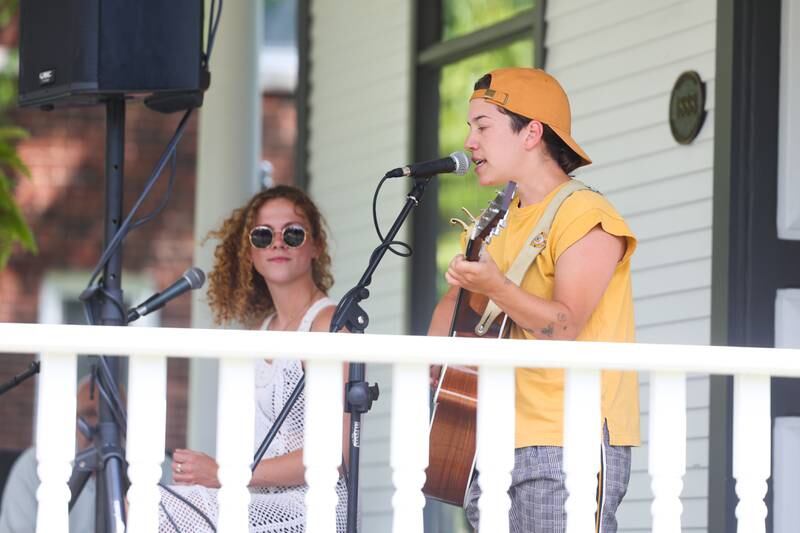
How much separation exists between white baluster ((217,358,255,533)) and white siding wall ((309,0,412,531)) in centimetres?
316

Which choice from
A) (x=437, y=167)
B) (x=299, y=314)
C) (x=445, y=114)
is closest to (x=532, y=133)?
(x=437, y=167)

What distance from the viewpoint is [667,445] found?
2717 millimetres

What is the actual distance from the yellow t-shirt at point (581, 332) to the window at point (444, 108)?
235cm

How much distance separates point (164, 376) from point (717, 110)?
197 centimetres

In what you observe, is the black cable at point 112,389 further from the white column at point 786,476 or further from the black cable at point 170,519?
the white column at point 786,476

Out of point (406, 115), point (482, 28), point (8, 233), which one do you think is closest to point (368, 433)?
point (406, 115)

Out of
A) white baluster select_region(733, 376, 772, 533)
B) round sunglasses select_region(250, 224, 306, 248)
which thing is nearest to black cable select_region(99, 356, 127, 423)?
round sunglasses select_region(250, 224, 306, 248)

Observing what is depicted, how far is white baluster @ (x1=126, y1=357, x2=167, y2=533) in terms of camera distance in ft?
8.59

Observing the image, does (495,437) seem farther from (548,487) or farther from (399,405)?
(548,487)

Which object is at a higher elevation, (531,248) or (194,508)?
(531,248)

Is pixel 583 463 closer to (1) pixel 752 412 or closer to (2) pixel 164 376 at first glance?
(1) pixel 752 412

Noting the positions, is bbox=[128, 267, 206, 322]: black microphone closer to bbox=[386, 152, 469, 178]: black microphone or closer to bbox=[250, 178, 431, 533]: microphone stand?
bbox=[250, 178, 431, 533]: microphone stand

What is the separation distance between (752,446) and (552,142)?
0.81 meters

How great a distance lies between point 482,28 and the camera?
560 cm
